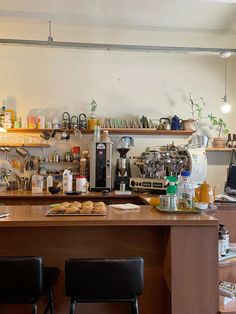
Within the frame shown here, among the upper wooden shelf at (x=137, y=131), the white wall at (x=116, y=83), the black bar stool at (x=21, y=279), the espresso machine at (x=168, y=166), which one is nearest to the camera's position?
the black bar stool at (x=21, y=279)

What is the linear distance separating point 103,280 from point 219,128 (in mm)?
3886

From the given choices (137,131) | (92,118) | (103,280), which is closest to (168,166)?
(137,131)

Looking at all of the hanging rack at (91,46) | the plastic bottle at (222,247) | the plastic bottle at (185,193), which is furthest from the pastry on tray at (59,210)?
the hanging rack at (91,46)

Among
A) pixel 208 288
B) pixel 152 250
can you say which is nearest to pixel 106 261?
pixel 152 250

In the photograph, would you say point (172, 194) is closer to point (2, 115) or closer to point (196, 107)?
point (196, 107)

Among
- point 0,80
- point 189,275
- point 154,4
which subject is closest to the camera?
point 189,275

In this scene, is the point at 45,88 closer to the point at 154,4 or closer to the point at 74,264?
the point at 154,4

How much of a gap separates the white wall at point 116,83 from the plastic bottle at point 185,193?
8.69ft

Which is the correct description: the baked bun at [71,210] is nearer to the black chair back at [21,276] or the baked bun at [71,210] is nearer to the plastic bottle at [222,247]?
the black chair back at [21,276]

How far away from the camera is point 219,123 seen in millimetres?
4742

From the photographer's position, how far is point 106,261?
1632mm

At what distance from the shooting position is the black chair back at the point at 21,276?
1613 mm

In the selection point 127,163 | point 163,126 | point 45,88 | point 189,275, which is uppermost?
point 45,88

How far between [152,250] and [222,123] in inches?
130
